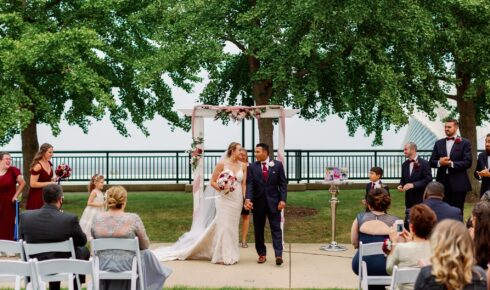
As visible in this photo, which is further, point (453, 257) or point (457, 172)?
point (457, 172)

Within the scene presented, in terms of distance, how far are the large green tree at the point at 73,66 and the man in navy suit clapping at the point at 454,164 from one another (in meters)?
6.87

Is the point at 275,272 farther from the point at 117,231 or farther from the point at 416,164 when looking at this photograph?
the point at 117,231

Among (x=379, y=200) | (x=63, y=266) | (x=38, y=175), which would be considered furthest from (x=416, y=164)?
(x=63, y=266)

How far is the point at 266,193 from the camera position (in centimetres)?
1009

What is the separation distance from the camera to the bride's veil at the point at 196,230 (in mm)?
10773

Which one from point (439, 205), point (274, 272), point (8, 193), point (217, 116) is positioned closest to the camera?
point (439, 205)

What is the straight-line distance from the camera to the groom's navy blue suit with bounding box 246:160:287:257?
32.9 ft

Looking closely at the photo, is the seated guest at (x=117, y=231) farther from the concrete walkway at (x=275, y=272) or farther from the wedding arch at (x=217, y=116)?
the wedding arch at (x=217, y=116)

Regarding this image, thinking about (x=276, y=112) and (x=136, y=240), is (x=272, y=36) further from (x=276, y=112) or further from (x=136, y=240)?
(x=136, y=240)

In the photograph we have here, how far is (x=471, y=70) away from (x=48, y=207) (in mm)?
13481

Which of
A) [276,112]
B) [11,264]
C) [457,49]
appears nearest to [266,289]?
[11,264]

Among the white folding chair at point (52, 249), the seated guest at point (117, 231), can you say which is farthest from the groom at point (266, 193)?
the white folding chair at point (52, 249)

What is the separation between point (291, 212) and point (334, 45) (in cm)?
439

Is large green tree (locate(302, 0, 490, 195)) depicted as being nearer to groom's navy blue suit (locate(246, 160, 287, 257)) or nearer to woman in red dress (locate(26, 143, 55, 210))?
groom's navy blue suit (locate(246, 160, 287, 257))
